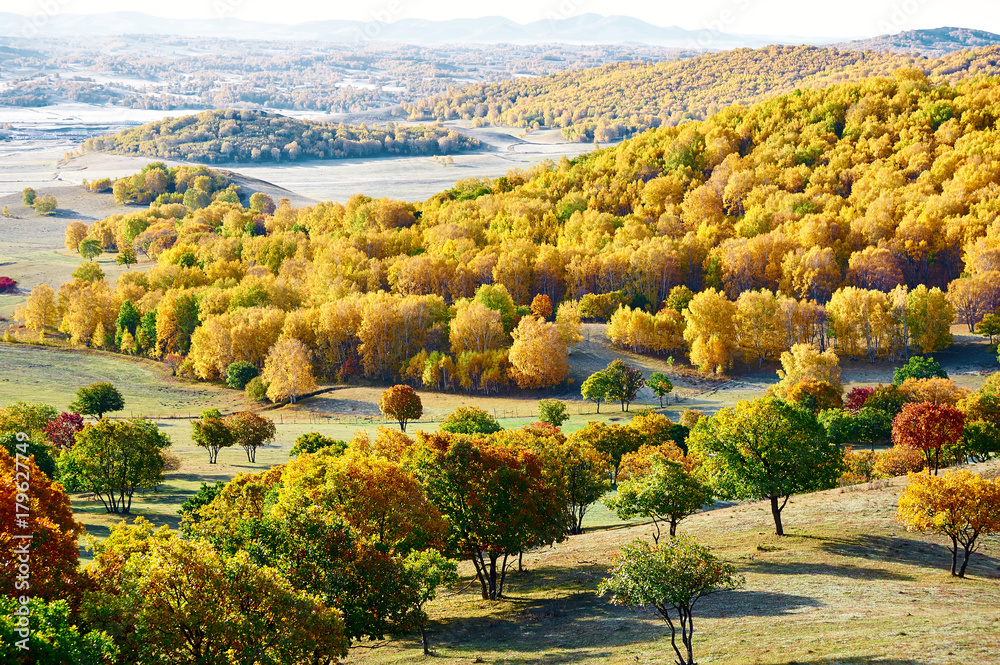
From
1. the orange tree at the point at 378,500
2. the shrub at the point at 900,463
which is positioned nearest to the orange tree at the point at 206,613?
the orange tree at the point at 378,500

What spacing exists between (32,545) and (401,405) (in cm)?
6252

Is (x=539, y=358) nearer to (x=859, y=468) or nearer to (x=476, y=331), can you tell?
(x=476, y=331)

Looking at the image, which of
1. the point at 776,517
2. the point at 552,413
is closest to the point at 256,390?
the point at 552,413

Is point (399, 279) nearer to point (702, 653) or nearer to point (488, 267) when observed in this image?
point (488, 267)

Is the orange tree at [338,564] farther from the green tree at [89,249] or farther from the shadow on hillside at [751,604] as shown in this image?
the green tree at [89,249]

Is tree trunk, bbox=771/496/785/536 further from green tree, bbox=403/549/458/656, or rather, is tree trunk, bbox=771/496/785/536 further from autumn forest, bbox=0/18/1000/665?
green tree, bbox=403/549/458/656

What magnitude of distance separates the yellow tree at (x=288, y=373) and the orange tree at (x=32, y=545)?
3083 inches

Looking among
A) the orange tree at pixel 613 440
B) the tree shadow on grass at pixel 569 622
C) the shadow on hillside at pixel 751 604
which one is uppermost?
the shadow on hillside at pixel 751 604

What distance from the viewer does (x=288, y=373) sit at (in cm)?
10988

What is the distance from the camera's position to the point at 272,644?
1056 inches

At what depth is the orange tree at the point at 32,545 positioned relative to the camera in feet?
88.1

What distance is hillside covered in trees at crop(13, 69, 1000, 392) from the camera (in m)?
117

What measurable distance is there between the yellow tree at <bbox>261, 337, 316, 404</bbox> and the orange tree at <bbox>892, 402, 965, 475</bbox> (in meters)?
72.8

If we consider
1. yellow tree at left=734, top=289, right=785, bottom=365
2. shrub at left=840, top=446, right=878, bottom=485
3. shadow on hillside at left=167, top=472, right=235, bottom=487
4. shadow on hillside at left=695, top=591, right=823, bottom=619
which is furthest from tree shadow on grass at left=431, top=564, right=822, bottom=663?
yellow tree at left=734, top=289, right=785, bottom=365
